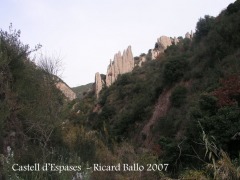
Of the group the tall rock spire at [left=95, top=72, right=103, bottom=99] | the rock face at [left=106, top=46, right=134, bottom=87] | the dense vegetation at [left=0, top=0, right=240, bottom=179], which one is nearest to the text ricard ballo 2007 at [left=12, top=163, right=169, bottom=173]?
the dense vegetation at [left=0, top=0, right=240, bottom=179]

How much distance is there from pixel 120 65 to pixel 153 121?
48983 mm

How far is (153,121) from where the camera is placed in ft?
102

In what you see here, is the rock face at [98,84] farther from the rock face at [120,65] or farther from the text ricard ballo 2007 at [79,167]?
the text ricard ballo 2007 at [79,167]

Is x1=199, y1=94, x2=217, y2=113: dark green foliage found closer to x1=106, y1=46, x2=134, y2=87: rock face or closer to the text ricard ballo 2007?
the text ricard ballo 2007

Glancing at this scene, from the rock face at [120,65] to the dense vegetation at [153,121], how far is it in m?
41.3

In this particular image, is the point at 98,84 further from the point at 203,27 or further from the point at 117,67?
the point at 203,27

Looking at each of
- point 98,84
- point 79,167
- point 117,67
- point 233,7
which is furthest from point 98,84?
point 79,167

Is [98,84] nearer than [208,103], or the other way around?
[208,103]

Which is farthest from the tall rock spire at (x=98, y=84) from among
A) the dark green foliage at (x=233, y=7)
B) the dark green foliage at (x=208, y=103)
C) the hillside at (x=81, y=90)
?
the dark green foliage at (x=208, y=103)

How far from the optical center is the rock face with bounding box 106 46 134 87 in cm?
7806

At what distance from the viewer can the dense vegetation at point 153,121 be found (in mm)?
10227

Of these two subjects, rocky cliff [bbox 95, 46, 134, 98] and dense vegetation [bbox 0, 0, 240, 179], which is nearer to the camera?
dense vegetation [bbox 0, 0, 240, 179]

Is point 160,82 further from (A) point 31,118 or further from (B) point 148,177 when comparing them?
(B) point 148,177

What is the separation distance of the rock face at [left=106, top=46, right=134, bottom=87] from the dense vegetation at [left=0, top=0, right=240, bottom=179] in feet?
135
